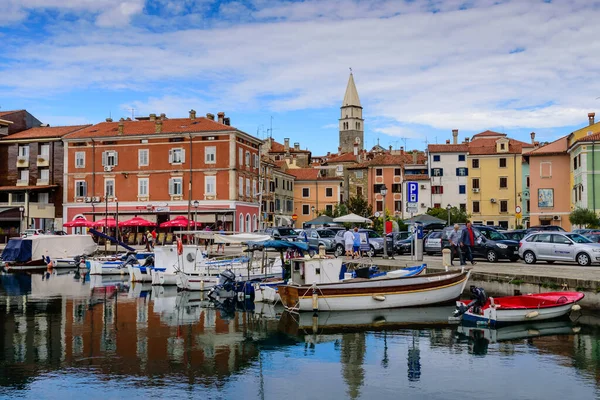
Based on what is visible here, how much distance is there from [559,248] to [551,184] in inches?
1587

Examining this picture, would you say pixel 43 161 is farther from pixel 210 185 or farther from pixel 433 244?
pixel 433 244

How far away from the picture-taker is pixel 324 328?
20.4 meters

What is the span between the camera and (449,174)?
80.6 meters

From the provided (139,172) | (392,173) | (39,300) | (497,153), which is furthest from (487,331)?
(392,173)

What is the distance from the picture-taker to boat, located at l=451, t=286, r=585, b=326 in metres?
19.8

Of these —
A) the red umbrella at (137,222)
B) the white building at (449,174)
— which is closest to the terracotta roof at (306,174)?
the white building at (449,174)

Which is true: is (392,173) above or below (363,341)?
above

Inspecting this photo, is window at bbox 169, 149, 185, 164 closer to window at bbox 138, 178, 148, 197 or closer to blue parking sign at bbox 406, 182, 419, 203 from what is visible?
window at bbox 138, 178, 148, 197

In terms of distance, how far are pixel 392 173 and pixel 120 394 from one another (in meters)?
78.7

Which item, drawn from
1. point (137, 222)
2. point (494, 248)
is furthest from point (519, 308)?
point (137, 222)

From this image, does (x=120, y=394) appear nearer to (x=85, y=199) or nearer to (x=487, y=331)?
(x=487, y=331)

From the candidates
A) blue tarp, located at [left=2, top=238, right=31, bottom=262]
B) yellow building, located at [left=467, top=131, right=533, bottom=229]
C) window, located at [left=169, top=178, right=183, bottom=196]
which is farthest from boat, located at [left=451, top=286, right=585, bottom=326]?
yellow building, located at [left=467, top=131, right=533, bottom=229]

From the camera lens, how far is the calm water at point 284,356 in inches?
519

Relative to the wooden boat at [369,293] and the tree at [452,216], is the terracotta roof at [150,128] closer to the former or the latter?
the tree at [452,216]
